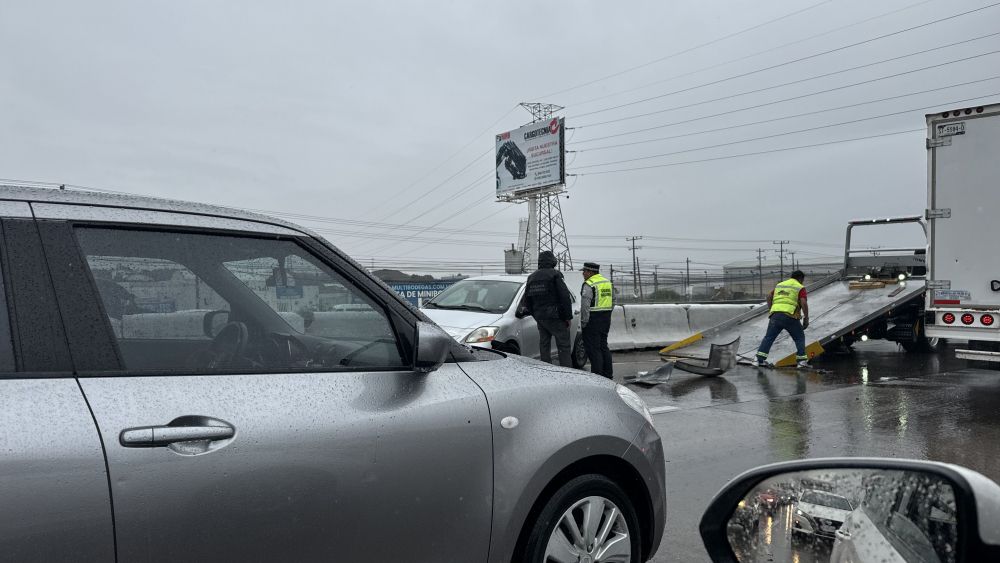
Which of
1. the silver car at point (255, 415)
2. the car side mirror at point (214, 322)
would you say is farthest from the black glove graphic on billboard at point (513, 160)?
the car side mirror at point (214, 322)

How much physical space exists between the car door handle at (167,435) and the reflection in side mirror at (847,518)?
138 cm

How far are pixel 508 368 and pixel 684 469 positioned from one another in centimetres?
327

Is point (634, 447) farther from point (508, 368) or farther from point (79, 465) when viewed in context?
point (79, 465)

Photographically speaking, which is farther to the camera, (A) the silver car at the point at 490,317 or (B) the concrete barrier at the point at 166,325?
(A) the silver car at the point at 490,317

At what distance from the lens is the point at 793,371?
11.8 meters

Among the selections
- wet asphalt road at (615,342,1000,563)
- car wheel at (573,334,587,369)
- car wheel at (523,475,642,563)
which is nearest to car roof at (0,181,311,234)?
car wheel at (523,475,642,563)

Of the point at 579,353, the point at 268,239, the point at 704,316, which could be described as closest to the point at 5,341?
the point at 268,239

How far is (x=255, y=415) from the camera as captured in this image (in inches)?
82.4

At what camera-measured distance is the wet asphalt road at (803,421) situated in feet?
17.9

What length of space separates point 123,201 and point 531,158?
161 feet

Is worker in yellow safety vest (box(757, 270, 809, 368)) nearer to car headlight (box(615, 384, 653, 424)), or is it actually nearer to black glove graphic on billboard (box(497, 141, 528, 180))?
car headlight (box(615, 384, 653, 424))

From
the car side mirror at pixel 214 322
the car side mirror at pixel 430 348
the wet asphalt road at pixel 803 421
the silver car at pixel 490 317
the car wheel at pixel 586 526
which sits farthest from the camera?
the silver car at pixel 490 317

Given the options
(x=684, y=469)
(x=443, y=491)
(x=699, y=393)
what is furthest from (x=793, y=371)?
(x=443, y=491)

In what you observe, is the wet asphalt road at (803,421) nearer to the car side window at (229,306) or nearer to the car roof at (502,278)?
the car roof at (502,278)
